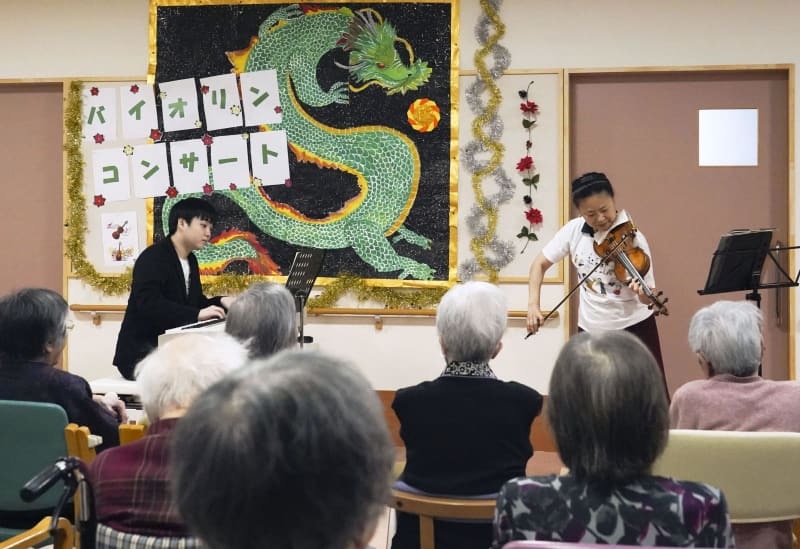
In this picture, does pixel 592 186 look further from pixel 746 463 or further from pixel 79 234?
pixel 79 234

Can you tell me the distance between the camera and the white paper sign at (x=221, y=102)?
17.7 feet

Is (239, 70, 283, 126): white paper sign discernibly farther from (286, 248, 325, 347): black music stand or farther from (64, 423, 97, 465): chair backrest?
(64, 423, 97, 465): chair backrest

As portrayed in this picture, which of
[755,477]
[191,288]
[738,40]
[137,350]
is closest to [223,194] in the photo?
[191,288]

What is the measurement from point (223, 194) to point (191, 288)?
1.06m

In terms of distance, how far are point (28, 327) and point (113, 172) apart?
9.81ft

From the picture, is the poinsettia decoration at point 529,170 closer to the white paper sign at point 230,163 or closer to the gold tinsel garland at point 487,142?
the gold tinsel garland at point 487,142

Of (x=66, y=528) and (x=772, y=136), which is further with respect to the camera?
(x=772, y=136)

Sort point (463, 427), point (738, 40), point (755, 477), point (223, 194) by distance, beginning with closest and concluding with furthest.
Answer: point (755, 477)
point (463, 427)
point (738, 40)
point (223, 194)

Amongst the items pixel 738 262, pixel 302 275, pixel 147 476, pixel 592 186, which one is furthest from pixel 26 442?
pixel 738 262

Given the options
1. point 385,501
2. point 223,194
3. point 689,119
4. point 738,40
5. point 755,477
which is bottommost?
point 755,477

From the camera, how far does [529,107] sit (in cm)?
513

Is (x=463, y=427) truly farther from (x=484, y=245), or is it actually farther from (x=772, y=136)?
(x=772, y=136)

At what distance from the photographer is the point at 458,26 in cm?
519

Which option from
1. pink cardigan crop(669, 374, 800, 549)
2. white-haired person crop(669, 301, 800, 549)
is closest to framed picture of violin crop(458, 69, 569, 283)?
white-haired person crop(669, 301, 800, 549)
